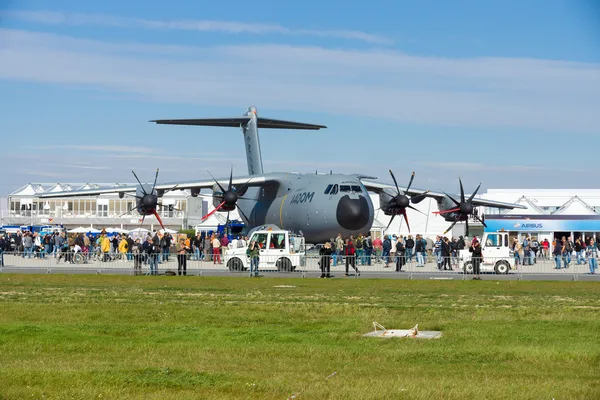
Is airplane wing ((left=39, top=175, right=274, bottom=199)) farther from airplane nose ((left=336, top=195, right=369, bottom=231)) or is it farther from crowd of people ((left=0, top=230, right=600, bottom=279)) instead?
airplane nose ((left=336, top=195, right=369, bottom=231))

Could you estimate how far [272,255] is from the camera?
39.5 metres

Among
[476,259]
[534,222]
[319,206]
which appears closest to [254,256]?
[319,206]

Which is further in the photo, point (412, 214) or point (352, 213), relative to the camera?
point (412, 214)

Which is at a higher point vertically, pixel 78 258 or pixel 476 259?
pixel 78 258

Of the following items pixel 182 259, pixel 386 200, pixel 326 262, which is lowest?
pixel 326 262

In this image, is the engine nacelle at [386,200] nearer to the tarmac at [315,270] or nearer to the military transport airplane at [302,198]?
the military transport airplane at [302,198]

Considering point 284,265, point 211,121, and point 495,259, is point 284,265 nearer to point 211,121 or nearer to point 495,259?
point 495,259

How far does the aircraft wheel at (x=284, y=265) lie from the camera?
1553 inches

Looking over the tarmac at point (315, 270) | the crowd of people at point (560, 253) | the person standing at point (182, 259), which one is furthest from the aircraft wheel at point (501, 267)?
the person standing at point (182, 259)

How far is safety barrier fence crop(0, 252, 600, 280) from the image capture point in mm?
38031

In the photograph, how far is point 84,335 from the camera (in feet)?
53.0

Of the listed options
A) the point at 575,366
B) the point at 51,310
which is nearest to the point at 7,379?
the point at 575,366

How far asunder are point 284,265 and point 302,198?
605 centimetres

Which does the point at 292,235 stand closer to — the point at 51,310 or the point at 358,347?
the point at 51,310
